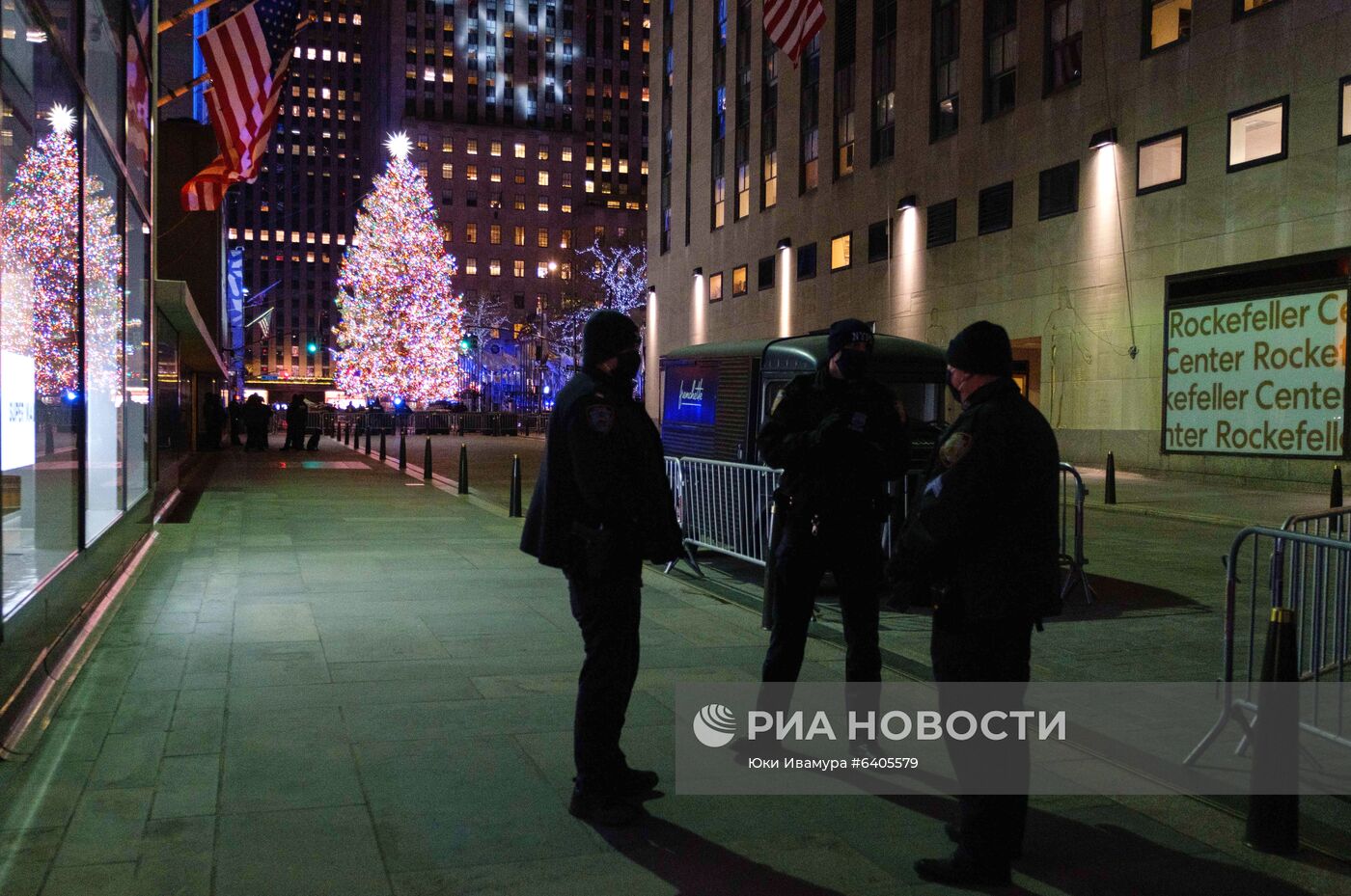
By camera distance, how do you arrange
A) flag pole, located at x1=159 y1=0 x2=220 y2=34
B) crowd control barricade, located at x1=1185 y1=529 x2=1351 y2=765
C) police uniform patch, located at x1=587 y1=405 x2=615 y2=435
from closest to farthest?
police uniform patch, located at x1=587 y1=405 x2=615 y2=435 < crowd control barricade, located at x1=1185 y1=529 x2=1351 y2=765 < flag pole, located at x1=159 y1=0 x2=220 y2=34

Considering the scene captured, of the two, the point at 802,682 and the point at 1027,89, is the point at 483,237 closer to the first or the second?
the point at 1027,89

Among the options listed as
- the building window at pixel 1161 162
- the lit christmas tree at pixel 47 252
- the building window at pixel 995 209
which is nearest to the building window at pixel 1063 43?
the building window at pixel 995 209

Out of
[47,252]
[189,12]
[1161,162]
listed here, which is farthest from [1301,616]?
[1161,162]

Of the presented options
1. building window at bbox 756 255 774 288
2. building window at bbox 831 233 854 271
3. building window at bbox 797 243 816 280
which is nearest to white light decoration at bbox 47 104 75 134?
building window at bbox 831 233 854 271

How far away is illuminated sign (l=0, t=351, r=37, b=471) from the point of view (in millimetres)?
5160

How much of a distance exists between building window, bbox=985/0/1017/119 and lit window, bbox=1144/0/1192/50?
4.87 m

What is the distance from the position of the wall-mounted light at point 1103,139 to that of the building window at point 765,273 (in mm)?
18090

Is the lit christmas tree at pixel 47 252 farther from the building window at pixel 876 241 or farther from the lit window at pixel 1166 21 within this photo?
the building window at pixel 876 241

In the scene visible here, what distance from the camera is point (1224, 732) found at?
223 inches

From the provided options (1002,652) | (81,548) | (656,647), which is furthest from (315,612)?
(1002,652)

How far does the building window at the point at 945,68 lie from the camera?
33.5 metres

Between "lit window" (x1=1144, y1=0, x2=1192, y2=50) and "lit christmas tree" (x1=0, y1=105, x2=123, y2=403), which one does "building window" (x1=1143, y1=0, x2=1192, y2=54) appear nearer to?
"lit window" (x1=1144, y1=0, x2=1192, y2=50)

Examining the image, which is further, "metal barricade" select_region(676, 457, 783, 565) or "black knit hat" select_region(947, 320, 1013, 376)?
"metal barricade" select_region(676, 457, 783, 565)

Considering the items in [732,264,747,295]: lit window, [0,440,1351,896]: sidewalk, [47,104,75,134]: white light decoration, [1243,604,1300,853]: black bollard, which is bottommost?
[0,440,1351,896]: sidewalk
